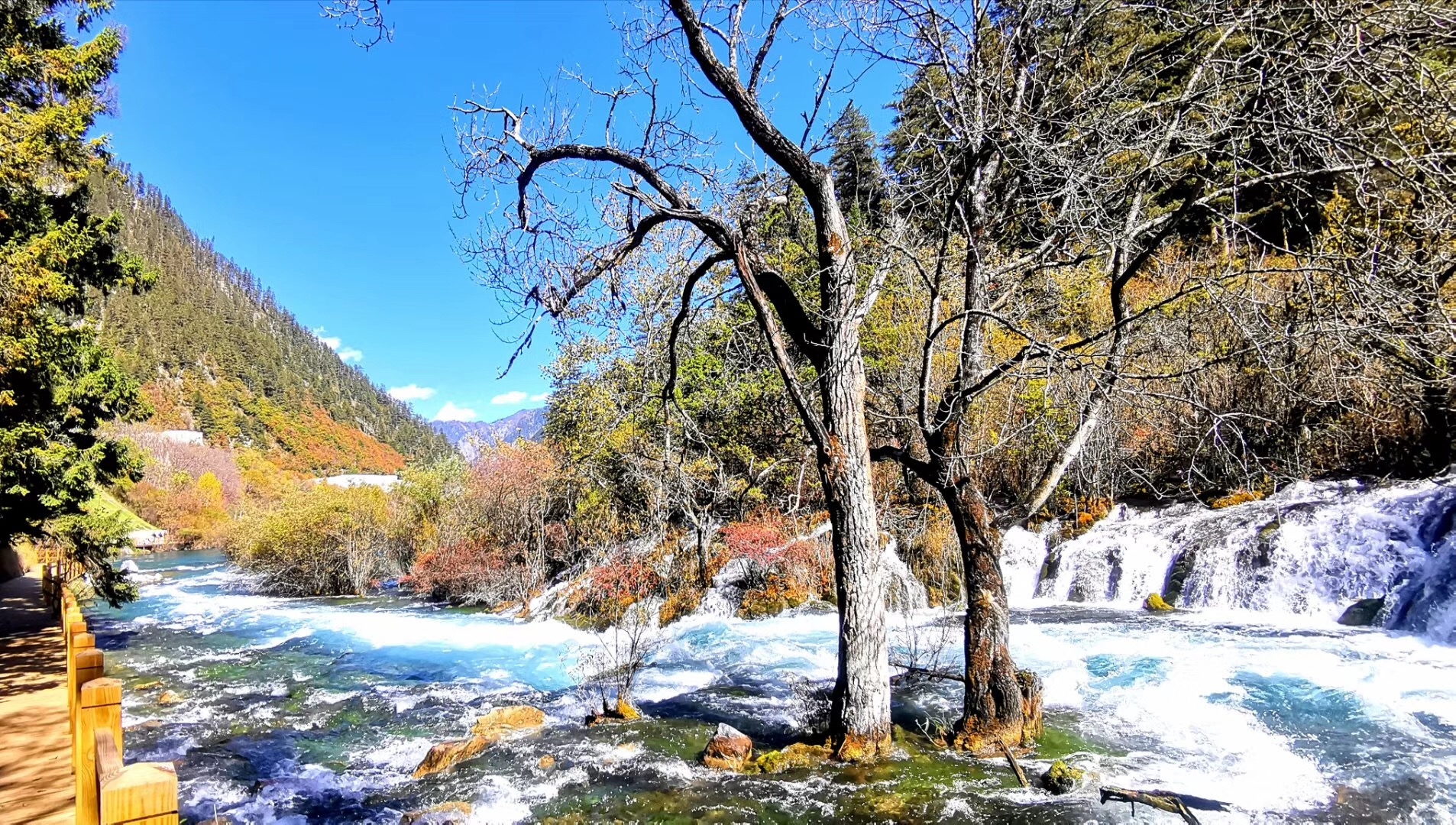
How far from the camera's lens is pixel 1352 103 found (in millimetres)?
3564

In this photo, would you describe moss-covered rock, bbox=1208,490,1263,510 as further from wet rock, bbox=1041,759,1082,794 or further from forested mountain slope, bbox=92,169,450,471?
forested mountain slope, bbox=92,169,450,471

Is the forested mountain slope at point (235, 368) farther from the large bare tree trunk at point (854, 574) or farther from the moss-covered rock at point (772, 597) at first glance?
the large bare tree trunk at point (854, 574)

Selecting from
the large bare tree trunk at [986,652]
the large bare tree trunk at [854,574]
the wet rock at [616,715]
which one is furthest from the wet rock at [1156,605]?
the wet rock at [616,715]

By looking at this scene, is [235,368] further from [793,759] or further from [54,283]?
[793,759]

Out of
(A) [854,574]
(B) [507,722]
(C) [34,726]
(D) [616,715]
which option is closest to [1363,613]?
(A) [854,574]

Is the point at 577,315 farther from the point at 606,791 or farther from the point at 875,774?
the point at 875,774

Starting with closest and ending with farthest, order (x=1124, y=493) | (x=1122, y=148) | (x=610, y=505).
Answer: (x=1122, y=148) → (x=1124, y=493) → (x=610, y=505)

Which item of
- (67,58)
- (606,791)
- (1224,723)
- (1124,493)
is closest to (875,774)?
(606,791)

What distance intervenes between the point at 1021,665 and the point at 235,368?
12858cm

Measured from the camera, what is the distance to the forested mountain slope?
9562 centimetres

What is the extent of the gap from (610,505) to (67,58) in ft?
43.9

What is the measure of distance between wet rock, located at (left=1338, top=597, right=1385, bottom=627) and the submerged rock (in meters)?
10.6

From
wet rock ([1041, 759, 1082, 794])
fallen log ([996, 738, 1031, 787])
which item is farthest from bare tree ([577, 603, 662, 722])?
wet rock ([1041, 759, 1082, 794])

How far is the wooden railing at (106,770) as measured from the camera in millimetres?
1961
